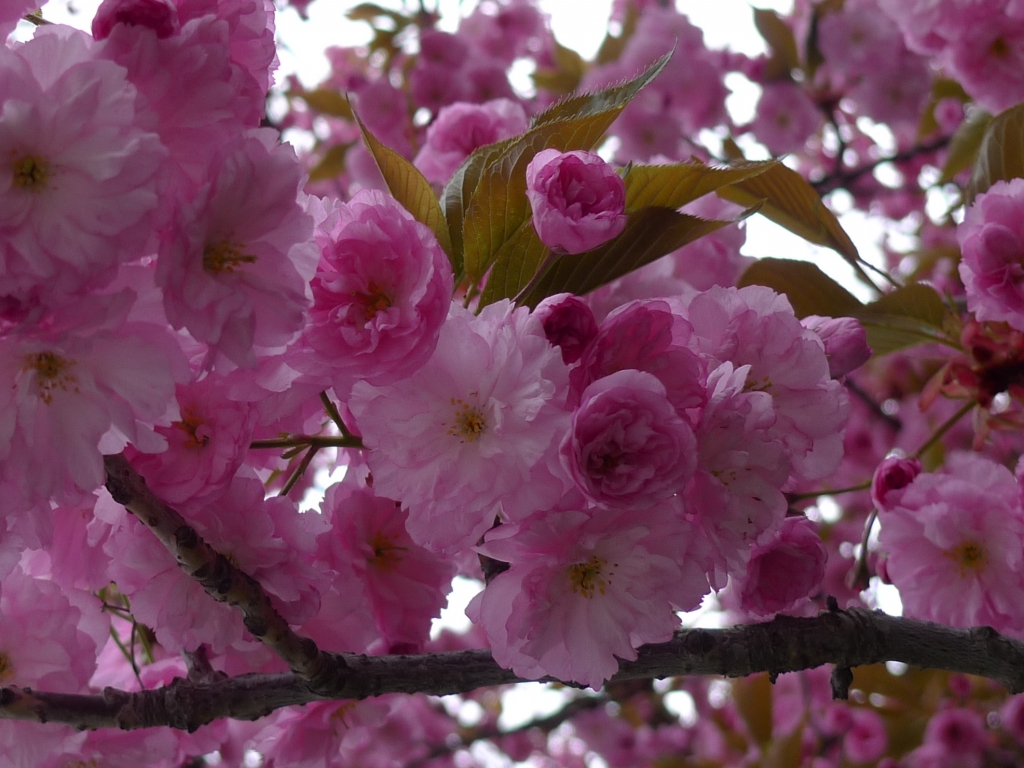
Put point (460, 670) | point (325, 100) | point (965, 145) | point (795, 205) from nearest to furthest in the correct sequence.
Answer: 1. point (460, 670)
2. point (795, 205)
3. point (965, 145)
4. point (325, 100)

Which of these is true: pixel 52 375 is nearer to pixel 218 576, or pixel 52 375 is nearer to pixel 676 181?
pixel 218 576

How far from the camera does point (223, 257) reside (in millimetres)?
660

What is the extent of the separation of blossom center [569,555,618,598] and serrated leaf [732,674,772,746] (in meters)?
2.11

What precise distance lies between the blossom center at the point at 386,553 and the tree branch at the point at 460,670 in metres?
0.10

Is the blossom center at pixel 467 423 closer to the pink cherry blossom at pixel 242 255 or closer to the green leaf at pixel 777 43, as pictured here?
the pink cherry blossom at pixel 242 255

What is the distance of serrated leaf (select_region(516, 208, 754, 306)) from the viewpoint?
0.90m

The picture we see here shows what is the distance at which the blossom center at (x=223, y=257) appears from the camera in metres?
0.65

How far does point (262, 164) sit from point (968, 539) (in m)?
0.91

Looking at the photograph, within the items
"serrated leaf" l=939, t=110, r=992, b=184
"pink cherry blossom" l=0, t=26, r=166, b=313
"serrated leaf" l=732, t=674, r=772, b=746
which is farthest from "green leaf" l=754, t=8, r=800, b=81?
"pink cherry blossom" l=0, t=26, r=166, b=313

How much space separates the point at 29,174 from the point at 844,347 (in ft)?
2.39

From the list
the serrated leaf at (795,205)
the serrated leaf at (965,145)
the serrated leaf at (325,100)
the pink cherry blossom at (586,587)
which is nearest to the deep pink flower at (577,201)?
the pink cherry blossom at (586,587)

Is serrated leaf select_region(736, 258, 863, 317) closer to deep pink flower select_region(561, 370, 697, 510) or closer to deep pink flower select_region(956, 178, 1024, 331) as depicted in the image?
deep pink flower select_region(956, 178, 1024, 331)

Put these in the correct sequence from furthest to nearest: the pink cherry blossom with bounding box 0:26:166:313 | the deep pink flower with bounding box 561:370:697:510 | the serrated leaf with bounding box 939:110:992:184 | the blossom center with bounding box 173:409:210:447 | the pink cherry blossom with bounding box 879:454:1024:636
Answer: the serrated leaf with bounding box 939:110:992:184 < the pink cherry blossom with bounding box 879:454:1024:636 < the blossom center with bounding box 173:409:210:447 < the deep pink flower with bounding box 561:370:697:510 < the pink cherry blossom with bounding box 0:26:166:313

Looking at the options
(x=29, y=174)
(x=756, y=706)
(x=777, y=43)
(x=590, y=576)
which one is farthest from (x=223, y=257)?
(x=777, y=43)
